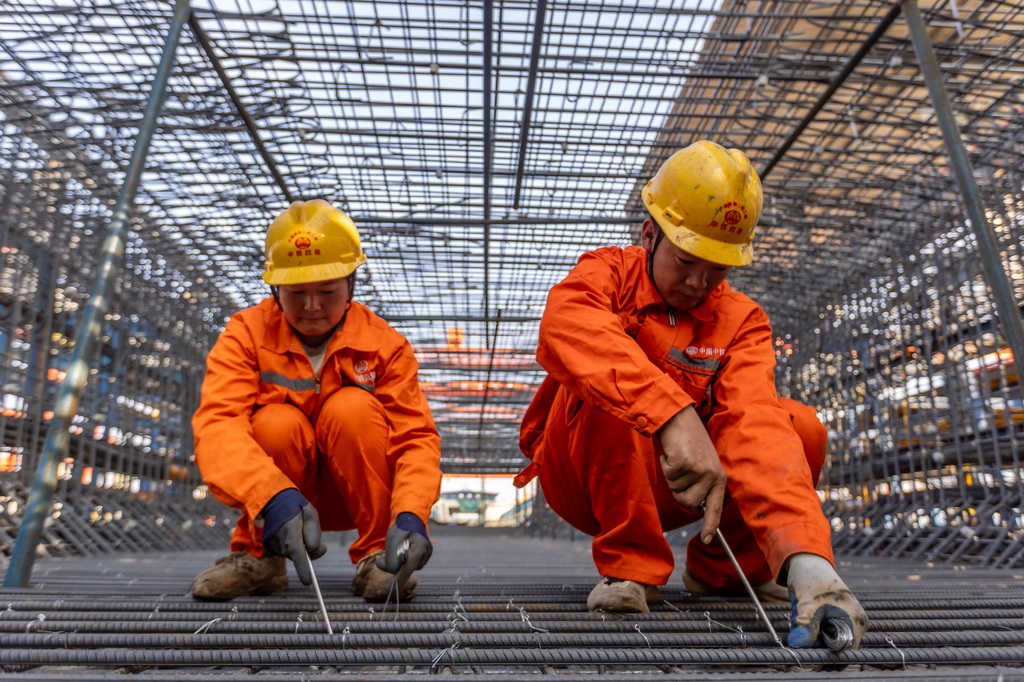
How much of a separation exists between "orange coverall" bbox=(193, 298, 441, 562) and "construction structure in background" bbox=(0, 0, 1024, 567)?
2194 mm

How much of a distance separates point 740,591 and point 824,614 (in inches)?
36.7

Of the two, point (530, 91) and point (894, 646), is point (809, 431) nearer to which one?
point (894, 646)

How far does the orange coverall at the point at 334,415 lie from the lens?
1.99m

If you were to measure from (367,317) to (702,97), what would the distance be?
3913 millimetres

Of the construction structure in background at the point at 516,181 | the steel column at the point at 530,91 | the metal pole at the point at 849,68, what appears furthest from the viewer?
the construction structure in background at the point at 516,181

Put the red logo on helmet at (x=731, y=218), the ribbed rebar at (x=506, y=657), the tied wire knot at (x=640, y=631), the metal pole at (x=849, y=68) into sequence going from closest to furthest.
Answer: the ribbed rebar at (x=506, y=657) < the tied wire knot at (x=640, y=631) < the red logo on helmet at (x=731, y=218) < the metal pole at (x=849, y=68)

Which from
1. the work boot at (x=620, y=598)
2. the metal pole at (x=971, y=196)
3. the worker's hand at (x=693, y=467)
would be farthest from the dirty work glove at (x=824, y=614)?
the metal pole at (x=971, y=196)

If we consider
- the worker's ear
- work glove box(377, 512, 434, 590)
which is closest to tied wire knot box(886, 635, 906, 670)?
work glove box(377, 512, 434, 590)

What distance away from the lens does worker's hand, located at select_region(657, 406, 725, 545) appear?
144 cm

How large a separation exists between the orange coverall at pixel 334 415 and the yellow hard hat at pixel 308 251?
0.47 feet

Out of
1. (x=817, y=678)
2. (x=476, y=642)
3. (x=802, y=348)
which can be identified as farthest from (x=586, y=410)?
(x=802, y=348)

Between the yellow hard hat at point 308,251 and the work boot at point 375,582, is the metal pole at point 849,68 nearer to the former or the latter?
the yellow hard hat at point 308,251

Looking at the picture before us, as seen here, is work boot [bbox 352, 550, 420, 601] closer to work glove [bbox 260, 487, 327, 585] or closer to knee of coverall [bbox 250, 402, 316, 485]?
work glove [bbox 260, 487, 327, 585]

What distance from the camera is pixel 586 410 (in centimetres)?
192
